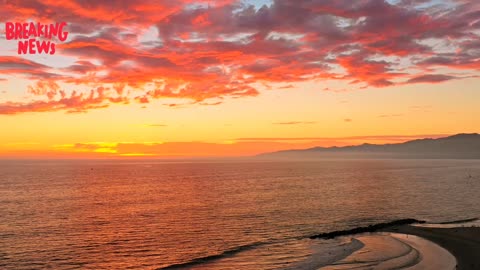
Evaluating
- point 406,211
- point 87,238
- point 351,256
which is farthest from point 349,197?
point 87,238

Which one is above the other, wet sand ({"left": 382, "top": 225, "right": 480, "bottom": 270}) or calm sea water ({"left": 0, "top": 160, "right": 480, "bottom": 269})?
wet sand ({"left": 382, "top": 225, "right": 480, "bottom": 270})

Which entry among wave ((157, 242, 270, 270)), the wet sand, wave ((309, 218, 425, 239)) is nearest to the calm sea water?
wave ((157, 242, 270, 270))

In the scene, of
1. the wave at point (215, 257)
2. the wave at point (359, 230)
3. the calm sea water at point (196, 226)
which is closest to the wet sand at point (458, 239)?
the wave at point (359, 230)

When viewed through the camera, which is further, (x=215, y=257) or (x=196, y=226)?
(x=196, y=226)

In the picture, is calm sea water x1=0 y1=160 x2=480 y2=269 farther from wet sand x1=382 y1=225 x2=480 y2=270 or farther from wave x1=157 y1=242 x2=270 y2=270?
wet sand x1=382 y1=225 x2=480 y2=270

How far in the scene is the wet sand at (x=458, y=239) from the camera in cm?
4022

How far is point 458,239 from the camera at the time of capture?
161ft

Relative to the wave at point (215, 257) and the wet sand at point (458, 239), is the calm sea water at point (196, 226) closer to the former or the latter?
the wave at point (215, 257)

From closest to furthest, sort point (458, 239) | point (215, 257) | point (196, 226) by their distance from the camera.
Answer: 1. point (215, 257)
2. point (458, 239)
3. point (196, 226)

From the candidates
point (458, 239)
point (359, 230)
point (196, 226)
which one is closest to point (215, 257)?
point (196, 226)

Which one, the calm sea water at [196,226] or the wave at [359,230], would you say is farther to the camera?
the wave at [359,230]

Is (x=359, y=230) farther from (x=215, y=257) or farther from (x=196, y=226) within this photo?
(x=196, y=226)

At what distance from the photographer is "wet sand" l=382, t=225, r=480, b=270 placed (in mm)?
40222

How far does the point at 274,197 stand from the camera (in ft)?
337
